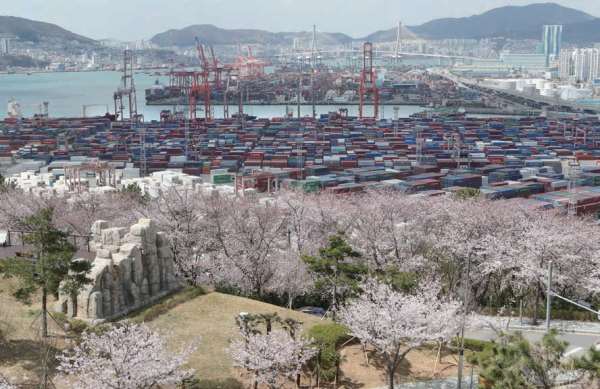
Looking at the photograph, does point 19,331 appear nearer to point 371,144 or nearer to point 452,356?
point 452,356

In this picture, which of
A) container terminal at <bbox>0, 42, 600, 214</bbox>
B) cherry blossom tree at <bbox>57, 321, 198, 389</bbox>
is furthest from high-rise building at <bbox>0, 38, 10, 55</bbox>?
cherry blossom tree at <bbox>57, 321, 198, 389</bbox>

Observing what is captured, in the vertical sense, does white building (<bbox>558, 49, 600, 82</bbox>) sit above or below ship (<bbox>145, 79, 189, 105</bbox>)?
above

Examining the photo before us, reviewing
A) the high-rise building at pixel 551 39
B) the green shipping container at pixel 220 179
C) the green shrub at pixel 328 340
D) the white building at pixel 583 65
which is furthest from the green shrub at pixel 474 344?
the high-rise building at pixel 551 39

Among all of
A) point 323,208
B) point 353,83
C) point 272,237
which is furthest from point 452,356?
point 353,83

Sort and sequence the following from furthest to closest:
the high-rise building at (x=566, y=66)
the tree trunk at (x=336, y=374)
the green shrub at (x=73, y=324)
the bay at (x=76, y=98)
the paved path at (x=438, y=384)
Answer: the high-rise building at (x=566, y=66) → the bay at (x=76, y=98) → the green shrub at (x=73, y=324) → the paved path at (x=438, y=384) → the tree trunk at (x=336, y=374)

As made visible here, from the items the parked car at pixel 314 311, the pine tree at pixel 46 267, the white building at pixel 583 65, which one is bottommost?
the parked car at pixel 314 311

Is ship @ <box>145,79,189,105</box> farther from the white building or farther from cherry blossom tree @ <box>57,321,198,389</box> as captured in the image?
cherry blossom tree @ <box>57,321,198,389</box>

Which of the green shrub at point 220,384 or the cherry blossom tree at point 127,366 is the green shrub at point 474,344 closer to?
the green shrub at point 220,384
